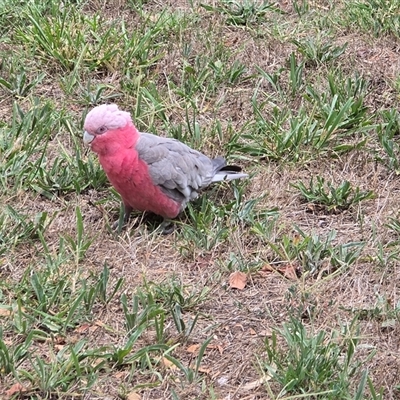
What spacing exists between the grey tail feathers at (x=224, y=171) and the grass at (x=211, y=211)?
7cm

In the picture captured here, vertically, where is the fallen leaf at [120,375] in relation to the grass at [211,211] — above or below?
below

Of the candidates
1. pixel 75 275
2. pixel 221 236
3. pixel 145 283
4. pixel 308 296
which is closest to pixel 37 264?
pixel 75 275

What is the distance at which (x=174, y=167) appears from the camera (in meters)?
3.68

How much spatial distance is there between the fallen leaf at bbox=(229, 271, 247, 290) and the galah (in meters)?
0.47

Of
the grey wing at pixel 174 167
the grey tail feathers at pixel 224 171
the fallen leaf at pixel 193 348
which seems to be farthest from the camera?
the grey tail feathers at pixel 224 171

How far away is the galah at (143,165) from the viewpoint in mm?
3527

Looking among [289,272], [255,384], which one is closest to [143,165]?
[289,272]

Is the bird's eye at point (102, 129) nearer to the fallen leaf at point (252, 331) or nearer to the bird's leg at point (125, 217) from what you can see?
the bird's leg at point (125, 217)

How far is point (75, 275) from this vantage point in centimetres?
336

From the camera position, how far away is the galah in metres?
3.53

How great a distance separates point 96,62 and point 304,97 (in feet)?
4.20

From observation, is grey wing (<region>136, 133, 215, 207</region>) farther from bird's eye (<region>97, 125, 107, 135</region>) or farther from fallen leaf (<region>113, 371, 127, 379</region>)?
fallen leaf (<region>113, 371, 127, 379</region>)

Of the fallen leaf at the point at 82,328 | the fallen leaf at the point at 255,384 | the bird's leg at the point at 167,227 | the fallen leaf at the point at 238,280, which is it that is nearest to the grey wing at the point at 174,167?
the bird's leg at the point at 167,227

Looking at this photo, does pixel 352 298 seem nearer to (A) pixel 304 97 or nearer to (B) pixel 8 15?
(A) pixel 304 97
